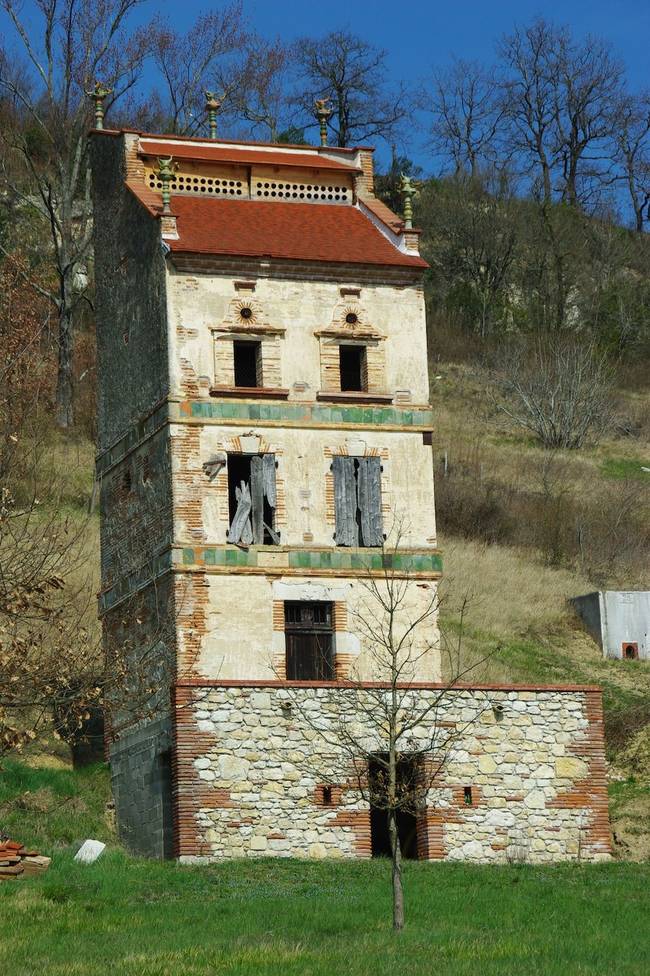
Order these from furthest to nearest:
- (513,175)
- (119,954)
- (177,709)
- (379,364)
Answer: (513,175), (379,364), (177,709), (119,954)

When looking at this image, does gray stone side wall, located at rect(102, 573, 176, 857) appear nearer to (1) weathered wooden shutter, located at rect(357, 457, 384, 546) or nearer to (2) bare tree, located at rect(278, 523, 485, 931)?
(2) bare tree, located at rect(278, 523, 485, 931)

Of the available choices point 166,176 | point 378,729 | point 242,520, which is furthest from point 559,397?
point 378,729

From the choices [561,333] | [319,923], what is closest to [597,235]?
[561,333]

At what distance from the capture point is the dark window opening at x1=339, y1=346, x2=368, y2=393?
39.4m

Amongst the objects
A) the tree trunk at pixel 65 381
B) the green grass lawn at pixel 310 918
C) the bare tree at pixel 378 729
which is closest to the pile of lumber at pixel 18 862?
the green grass lawn at pixel 310 918

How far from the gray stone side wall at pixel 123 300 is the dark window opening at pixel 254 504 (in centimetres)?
243

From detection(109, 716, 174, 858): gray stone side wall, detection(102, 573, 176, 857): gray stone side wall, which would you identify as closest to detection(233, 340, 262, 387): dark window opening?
detection(102, 573, 176, 857): gray stone side wall

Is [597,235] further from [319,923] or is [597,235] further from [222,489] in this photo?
[319,923]

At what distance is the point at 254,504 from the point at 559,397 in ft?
121

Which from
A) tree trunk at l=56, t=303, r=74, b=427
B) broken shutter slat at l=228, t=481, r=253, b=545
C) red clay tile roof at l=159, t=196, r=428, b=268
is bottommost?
broken shutter slat at l=228, t=481, r=253, b=545

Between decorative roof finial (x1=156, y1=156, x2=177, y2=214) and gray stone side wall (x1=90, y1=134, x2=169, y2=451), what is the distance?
1.61 ft

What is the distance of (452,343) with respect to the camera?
83.1m

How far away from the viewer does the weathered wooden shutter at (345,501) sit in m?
37.9

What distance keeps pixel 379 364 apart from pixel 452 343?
4428 cm
